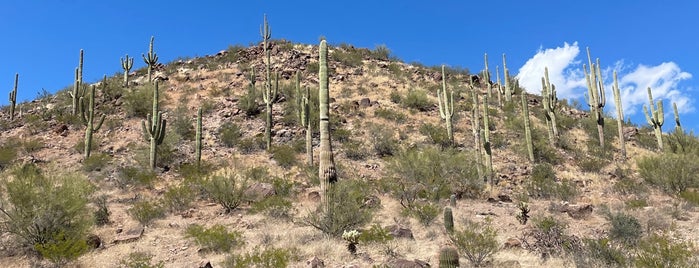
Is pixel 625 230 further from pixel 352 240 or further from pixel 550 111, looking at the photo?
pixel 550 111

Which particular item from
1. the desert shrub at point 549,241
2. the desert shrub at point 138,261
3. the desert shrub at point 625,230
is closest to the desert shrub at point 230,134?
the desert shrub at point 138,261

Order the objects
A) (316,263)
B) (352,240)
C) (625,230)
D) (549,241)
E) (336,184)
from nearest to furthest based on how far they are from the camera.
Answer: (316,263) → (352,240) → (549,241) → (625,230) → (336,184)

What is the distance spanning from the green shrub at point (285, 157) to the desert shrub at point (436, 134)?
634 centimetres

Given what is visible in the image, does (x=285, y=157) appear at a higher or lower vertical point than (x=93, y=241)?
higher

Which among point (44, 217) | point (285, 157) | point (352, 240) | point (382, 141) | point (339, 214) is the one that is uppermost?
point (382, 141)

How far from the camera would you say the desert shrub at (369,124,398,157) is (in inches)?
763

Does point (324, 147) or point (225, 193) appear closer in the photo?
point (324, 147)

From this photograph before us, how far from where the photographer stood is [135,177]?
47.4 ft

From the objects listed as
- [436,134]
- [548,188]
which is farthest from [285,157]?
[548,188]

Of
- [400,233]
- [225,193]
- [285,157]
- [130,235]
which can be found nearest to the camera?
[400,233]

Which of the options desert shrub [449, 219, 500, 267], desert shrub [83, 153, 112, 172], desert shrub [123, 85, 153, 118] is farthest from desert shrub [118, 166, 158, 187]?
desert shrub [449, 219, 500, 267]

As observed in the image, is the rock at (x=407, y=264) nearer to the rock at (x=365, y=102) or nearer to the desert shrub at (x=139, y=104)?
the rock at (x=365, y=102)

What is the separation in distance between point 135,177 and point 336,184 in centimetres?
759

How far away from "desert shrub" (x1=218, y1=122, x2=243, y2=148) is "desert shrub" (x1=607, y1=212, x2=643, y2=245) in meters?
14.6
